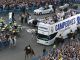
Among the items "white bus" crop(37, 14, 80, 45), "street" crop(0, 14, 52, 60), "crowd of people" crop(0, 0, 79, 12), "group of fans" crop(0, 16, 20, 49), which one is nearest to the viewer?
"street" crop(0, 14, 52, 60)

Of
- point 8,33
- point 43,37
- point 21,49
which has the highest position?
point 8,33

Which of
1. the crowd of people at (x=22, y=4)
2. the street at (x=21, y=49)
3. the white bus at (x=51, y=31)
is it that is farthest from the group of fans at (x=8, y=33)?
the crowd of people at (x=22, y=4)

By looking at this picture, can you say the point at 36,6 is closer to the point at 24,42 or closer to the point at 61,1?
the point at 61,1

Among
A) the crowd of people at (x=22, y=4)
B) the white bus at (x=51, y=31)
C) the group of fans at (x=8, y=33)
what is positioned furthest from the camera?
the crowd of people at (x=22, y=4)

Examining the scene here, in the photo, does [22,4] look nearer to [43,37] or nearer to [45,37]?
[43,37]

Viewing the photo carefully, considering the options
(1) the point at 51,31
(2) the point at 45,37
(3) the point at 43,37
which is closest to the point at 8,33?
(3) the point at 43,37

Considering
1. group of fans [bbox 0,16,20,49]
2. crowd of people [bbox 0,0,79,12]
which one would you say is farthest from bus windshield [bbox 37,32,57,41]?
crowd of people [bbox 0,0,79,12]

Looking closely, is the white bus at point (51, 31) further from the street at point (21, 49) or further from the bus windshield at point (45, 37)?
the street at point (21, 49)

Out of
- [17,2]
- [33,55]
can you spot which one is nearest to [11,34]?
[33,55]

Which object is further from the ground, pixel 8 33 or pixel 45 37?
pixel 8 33

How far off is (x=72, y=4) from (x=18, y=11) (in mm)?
11749

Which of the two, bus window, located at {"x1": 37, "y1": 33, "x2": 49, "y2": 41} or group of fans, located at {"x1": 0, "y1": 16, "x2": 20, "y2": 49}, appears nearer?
group of fans, located at {"x1": 0, "y1": 16, "x2": 20, "y2": 49}

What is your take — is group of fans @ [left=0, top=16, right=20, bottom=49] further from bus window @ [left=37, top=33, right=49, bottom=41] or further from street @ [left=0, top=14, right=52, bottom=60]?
bus window @ [left=37, top=33, right=49, bottom=41]

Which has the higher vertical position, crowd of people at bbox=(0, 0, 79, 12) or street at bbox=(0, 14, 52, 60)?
crowd of people at bbox=(0, 0, 79, 12)
